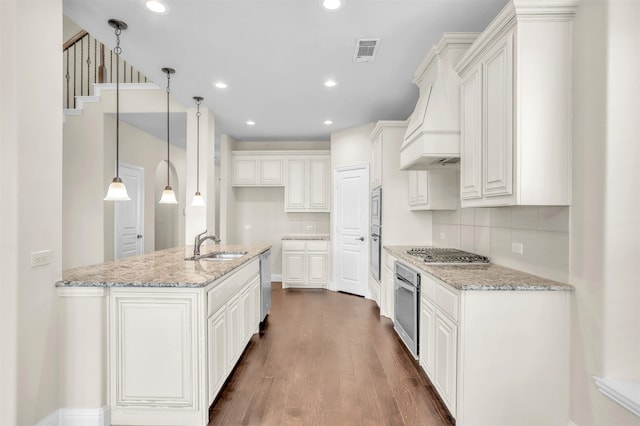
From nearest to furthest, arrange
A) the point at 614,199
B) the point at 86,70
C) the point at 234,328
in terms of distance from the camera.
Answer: the point at 614,199, the point at 234,328, the point at 86,70

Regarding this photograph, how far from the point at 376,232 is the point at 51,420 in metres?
3.73

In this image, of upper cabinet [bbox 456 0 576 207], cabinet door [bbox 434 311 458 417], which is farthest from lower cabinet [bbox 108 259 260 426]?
upper cabinet [bbox 456 0 576 207]

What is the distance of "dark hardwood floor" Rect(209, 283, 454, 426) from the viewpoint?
2.19 metres

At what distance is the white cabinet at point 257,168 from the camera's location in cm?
625

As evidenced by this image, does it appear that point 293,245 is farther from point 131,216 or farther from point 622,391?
point 622,391

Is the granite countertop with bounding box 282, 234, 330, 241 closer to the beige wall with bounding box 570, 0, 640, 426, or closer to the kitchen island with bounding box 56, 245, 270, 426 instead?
the kitchen island with bounding box 56, 245, 270, 426

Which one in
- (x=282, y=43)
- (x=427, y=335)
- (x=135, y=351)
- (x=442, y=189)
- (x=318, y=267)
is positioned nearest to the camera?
(x=135, y=351)

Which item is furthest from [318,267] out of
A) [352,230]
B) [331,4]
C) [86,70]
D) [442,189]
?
[86,70]

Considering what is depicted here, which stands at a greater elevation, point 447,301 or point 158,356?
point 447,301

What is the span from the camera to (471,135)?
96.7 inches

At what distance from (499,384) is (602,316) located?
683mm

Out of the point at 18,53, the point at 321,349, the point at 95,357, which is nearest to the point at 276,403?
the point at 321,349

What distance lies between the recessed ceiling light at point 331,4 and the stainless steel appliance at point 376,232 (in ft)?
8.25

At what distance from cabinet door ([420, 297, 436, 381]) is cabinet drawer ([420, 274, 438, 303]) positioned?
0.15 feet
